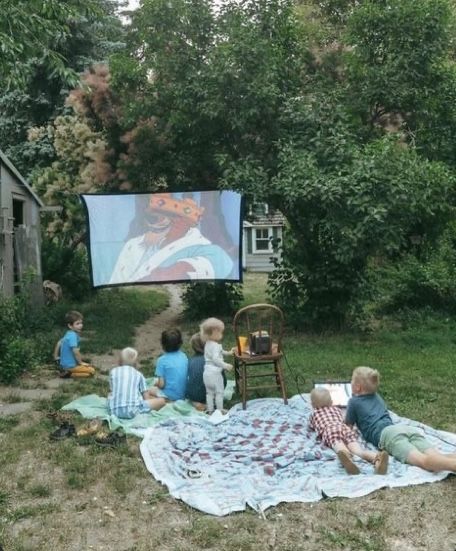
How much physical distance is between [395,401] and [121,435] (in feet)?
Result: 9.96

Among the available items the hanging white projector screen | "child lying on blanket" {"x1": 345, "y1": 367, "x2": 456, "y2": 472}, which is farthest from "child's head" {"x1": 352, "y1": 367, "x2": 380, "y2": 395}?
the hanging white projector screen

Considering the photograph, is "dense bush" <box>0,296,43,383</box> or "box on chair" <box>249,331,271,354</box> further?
"dense bush" <box>0,296,43,383</box>

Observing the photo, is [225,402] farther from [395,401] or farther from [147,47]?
[147,47]

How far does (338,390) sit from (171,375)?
1.78m

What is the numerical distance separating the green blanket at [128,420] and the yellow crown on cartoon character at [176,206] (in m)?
5.07

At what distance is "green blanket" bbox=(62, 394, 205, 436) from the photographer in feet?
18.9

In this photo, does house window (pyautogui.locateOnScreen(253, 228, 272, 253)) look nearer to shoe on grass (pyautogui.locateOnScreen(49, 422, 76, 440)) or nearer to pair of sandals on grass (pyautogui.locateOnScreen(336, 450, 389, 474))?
shoe on grass (pyautogui.locateOnScreen(49, 422, 76, 440))

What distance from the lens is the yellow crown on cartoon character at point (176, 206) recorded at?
1122cm

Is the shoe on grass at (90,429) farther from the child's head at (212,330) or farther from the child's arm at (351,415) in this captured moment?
the child's arm at (351,415)

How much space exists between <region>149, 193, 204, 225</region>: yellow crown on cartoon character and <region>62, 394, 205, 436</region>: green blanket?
16.6 ft

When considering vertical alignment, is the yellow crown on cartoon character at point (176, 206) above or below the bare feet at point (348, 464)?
above

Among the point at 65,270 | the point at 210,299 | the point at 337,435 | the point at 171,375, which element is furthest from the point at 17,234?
the point at 337,435

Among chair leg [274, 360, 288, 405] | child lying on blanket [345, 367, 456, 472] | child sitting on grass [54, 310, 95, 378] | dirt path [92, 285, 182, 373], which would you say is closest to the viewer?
child lying on blanket [345, 367, 456, 472]

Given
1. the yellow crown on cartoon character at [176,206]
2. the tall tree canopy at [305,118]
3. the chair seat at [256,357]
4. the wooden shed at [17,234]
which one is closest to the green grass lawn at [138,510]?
the chair seat at [256,357]
